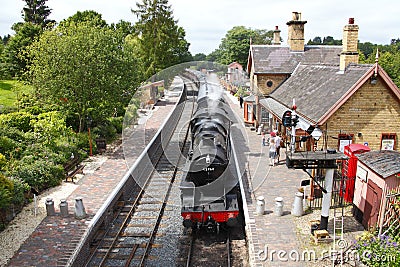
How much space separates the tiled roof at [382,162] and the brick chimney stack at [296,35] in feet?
56.5

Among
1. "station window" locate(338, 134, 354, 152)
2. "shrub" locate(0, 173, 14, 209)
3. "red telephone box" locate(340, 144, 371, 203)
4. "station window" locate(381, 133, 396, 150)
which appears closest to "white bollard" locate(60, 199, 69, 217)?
"shrub" locate(0, 173, 14, 209)

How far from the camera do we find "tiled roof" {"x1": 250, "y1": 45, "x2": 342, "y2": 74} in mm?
26125

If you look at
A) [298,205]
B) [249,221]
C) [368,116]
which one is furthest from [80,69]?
[368,116]

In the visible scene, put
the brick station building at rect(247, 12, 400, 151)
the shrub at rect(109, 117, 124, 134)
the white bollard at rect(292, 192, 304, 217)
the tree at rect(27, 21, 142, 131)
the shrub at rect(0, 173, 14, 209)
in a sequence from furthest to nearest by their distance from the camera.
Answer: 1. the shrub at rect(109, 117, 124, 134)
2. the tree at rect(27, 21, 142, 131)
3. the brick station building at rect(247, 12, 400, 151)
4. the white bollard at rect(292, 192, 304, 217)
5. the shrub at rect(0, 173, 14, 209)

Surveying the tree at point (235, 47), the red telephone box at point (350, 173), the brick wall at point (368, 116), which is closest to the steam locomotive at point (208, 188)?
the red telephone box at point (350, 173)

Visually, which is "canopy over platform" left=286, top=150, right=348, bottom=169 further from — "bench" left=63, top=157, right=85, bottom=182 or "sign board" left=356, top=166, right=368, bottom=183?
"bench" left=63, top=157, right=85, bottom=182

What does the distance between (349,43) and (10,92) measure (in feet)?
109

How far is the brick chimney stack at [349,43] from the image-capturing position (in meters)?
18.0

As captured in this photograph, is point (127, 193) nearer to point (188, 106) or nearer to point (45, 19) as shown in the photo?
point (188, 106)

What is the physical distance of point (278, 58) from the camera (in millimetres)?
26797

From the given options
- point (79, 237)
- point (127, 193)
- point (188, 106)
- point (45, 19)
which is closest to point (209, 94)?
point (127, 193)

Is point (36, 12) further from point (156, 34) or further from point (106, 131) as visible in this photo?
point (106, 131)

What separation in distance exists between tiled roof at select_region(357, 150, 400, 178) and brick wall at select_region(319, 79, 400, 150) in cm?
410

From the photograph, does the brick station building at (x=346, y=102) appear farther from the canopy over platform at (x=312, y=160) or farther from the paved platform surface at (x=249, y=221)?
the canopy over platform at (x=312, y=160)
